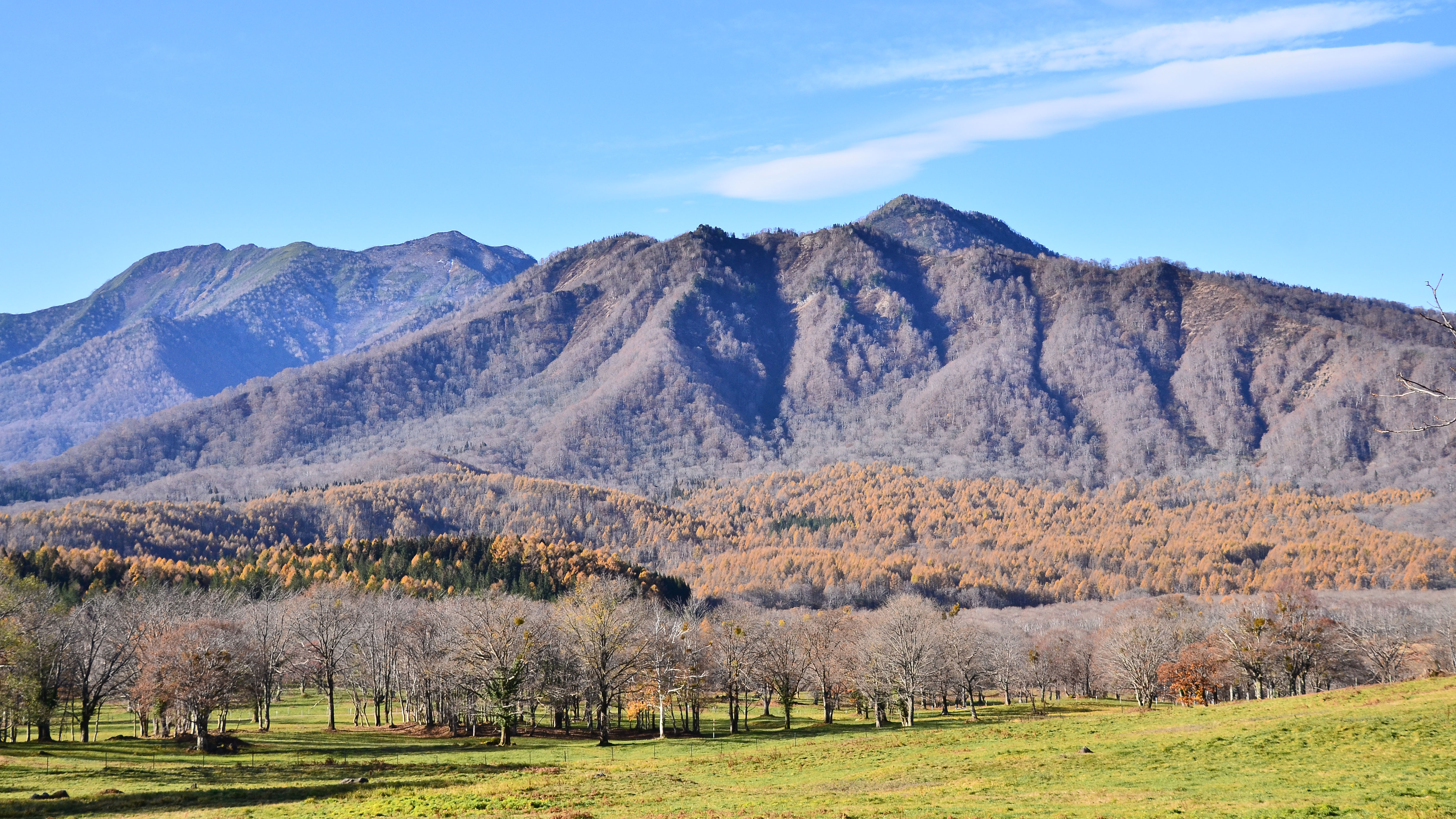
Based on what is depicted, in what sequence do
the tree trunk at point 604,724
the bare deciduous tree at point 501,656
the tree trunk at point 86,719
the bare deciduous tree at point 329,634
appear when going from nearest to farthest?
the tree trunk at point 86,719, the tree trunk at point 604,724, the bare deciduous tree at point 501,656, the bare deciduous tree at point 329,634

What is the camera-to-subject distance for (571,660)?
91.7 meters

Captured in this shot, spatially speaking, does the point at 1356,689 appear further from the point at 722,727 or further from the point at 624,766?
the point at 722,727

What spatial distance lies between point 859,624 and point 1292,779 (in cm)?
8740

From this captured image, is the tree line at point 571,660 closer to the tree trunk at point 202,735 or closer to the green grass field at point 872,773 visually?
the tree trunk at point 202,735

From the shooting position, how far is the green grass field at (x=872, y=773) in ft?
122

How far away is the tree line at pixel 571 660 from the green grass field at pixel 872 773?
8.42m

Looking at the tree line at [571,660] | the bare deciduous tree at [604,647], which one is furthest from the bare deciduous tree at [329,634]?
the bare deciduous tree at [604,647]

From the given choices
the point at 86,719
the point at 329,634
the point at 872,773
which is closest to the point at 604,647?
the point at 329,634

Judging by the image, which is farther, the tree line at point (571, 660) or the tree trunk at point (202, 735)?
the tree line at point (571, 660)

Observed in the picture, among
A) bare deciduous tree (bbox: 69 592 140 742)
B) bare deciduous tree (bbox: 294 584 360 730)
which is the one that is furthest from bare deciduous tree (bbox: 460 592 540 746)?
bare deciduous tree (bbox: 69 592 140 742)

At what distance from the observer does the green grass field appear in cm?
3716

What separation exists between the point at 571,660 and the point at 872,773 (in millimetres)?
45231

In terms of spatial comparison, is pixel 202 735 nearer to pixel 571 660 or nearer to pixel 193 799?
pixel 193 799

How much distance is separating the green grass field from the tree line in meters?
8.42
